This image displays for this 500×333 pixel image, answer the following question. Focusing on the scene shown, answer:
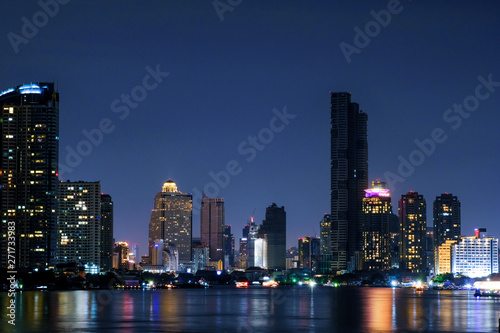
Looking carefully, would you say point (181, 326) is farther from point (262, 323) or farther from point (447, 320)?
point (447, 320)

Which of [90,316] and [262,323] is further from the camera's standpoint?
[90,316]

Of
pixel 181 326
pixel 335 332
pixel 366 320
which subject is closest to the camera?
pixel 335 332

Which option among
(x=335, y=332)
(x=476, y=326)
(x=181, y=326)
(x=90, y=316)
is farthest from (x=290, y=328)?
(x=90, y=316)

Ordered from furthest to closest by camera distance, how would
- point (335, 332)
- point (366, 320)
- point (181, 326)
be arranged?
1. point (366, 320)
2. point (181, 326)
3. point (335, 332)

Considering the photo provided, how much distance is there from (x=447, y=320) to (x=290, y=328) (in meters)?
30.1

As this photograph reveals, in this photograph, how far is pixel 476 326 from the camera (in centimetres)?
10981

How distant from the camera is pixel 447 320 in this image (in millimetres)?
123062

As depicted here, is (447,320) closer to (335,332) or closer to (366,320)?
(366,320)

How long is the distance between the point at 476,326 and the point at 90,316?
193 ft

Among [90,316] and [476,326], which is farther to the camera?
[90,316]

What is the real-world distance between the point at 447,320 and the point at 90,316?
2183 inches

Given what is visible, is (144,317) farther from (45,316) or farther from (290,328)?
(290,328)

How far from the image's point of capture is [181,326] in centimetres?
10888

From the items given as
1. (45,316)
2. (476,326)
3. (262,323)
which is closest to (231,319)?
(262,323)
